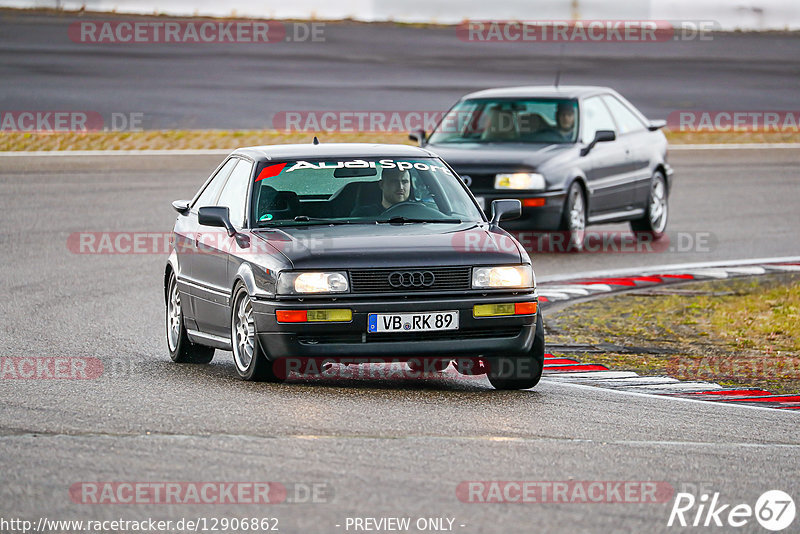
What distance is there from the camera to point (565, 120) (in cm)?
1689

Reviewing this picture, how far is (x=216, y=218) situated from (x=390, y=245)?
4.18 feet

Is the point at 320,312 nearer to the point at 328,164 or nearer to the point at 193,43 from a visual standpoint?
the point at 328,164

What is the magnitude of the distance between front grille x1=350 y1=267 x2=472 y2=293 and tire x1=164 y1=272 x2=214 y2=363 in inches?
76.8

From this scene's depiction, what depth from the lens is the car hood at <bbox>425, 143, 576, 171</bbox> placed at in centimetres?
1585

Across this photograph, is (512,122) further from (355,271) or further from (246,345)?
(355,271)

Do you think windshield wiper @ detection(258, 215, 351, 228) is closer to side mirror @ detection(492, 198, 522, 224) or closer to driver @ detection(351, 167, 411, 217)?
driver @ detection(351, 167, 411, 217)

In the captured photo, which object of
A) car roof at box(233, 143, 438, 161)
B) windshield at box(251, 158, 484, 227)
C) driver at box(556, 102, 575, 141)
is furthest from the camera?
driver at box(556, 102, 575, 141)

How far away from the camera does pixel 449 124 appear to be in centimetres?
1734

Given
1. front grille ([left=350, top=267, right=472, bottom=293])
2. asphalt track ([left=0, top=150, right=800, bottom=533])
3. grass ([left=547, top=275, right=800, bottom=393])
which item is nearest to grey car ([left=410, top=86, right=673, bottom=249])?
grass ([left=547, top=275, right=800, bottom=393])

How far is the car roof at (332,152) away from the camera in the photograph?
9.85 m

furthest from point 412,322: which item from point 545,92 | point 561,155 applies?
point 545,92

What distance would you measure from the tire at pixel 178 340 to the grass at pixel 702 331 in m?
2.58

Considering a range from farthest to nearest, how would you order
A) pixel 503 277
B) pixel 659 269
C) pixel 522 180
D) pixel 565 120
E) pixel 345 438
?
pixel 565 120, pixel 522 180, pixel 659 269, pixel 503 277, pixel 345 438

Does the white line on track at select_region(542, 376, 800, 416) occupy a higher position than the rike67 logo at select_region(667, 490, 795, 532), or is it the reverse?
the rike67 logo at select_region(667, 490, 795, 532)
